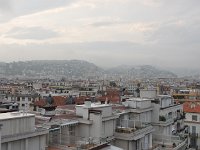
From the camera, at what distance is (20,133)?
62.5 ft

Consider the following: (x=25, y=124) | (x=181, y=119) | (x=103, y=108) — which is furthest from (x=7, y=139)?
(x=181, y=119)

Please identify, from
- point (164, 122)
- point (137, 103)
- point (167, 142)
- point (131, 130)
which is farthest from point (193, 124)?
point (131, 130)

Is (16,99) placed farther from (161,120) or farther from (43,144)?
(43,144)

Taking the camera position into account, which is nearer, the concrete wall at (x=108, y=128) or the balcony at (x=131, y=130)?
the concrete wall at (x=108, y=128)

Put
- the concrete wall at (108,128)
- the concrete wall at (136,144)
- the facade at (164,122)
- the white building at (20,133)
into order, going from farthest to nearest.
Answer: the facade at (164,122), the concrete wall at (136,144), the concrete wall at (108,128), the white building at (20,133)

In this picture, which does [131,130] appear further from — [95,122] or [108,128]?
[95,122]

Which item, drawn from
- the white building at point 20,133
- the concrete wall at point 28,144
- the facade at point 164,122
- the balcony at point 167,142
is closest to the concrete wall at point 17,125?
the white building at point 20,133

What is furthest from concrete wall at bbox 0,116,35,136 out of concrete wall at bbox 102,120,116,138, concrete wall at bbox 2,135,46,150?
concrete wall at bbox 102,120,116,138

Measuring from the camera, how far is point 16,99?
276ft

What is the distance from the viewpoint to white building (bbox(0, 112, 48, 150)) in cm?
1832

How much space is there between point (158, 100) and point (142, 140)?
922 cm

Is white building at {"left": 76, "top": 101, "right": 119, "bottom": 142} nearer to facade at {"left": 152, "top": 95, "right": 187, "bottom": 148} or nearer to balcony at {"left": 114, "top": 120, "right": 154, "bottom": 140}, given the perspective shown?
balcony at {"left": 114, "top": 120, "right": 154, "bottom": 140}

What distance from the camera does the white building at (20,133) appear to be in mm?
18323

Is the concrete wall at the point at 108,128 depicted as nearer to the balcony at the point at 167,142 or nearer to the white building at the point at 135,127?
the white building at the point at 135,127
